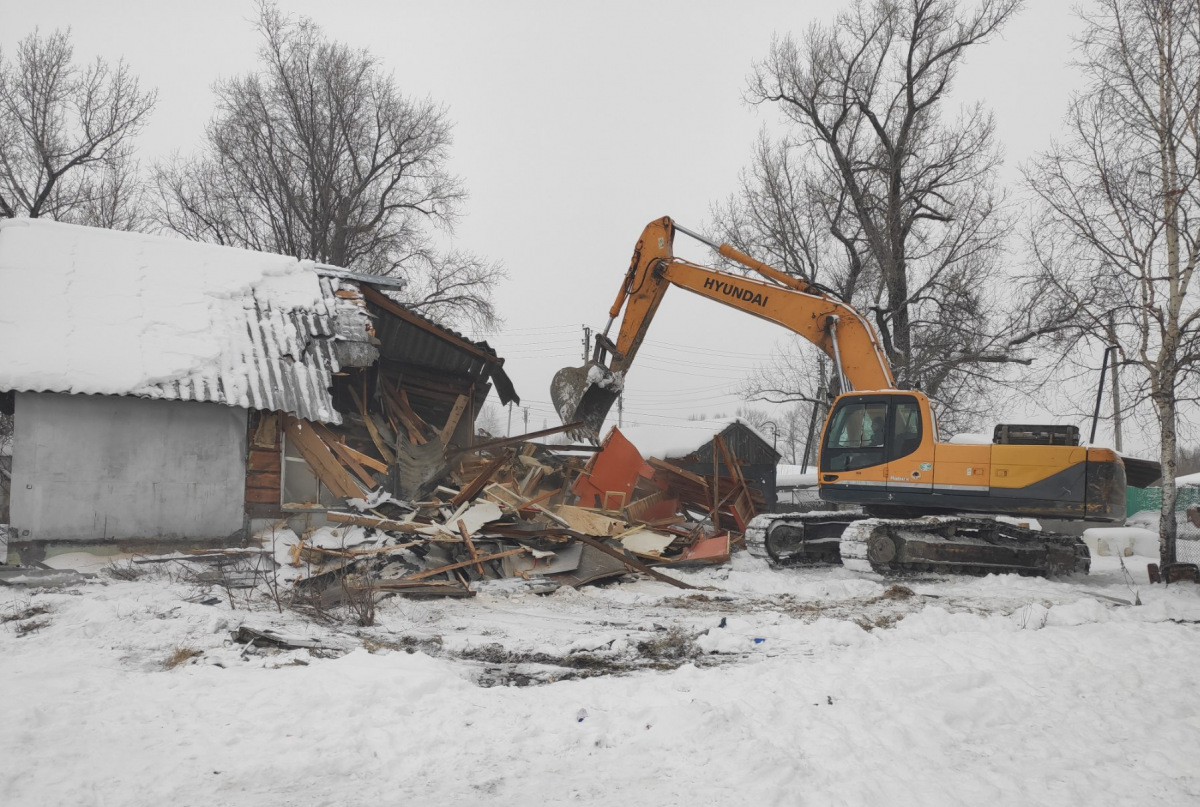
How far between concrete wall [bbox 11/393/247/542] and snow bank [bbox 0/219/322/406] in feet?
1.45

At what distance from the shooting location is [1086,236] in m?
11.5

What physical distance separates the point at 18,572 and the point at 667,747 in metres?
9.78

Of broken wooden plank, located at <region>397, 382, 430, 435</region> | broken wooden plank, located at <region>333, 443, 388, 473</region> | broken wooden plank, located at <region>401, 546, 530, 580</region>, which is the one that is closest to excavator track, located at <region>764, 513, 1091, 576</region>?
broken wooden plank, located at <region>401, 546, 530, 580</region>

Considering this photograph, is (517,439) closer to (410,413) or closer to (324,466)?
(410,413)

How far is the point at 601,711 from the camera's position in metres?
4.54

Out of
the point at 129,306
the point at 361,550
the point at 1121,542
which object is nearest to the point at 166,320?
the point at 129,306

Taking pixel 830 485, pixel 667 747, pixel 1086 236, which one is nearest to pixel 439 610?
pixel 667 747

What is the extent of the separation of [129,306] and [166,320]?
24.7 inches

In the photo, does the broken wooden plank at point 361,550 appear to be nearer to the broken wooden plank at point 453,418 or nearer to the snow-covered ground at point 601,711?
the snow-covered ground at point 601,711

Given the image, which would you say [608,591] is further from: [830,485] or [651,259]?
[651,259]

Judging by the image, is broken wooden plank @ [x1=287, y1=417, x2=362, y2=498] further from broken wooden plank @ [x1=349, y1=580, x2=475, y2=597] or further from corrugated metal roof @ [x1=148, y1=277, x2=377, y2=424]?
broken wooden plank @ [x1=349, y1=580, x2=475, y2=597]

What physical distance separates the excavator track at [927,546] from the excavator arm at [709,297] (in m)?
2.20

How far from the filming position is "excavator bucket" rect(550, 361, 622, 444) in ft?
40.2

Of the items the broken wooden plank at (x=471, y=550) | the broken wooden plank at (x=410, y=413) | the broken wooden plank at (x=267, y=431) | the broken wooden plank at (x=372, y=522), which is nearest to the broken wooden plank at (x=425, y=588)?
the broken wooden plank at (x=471, y=550)
